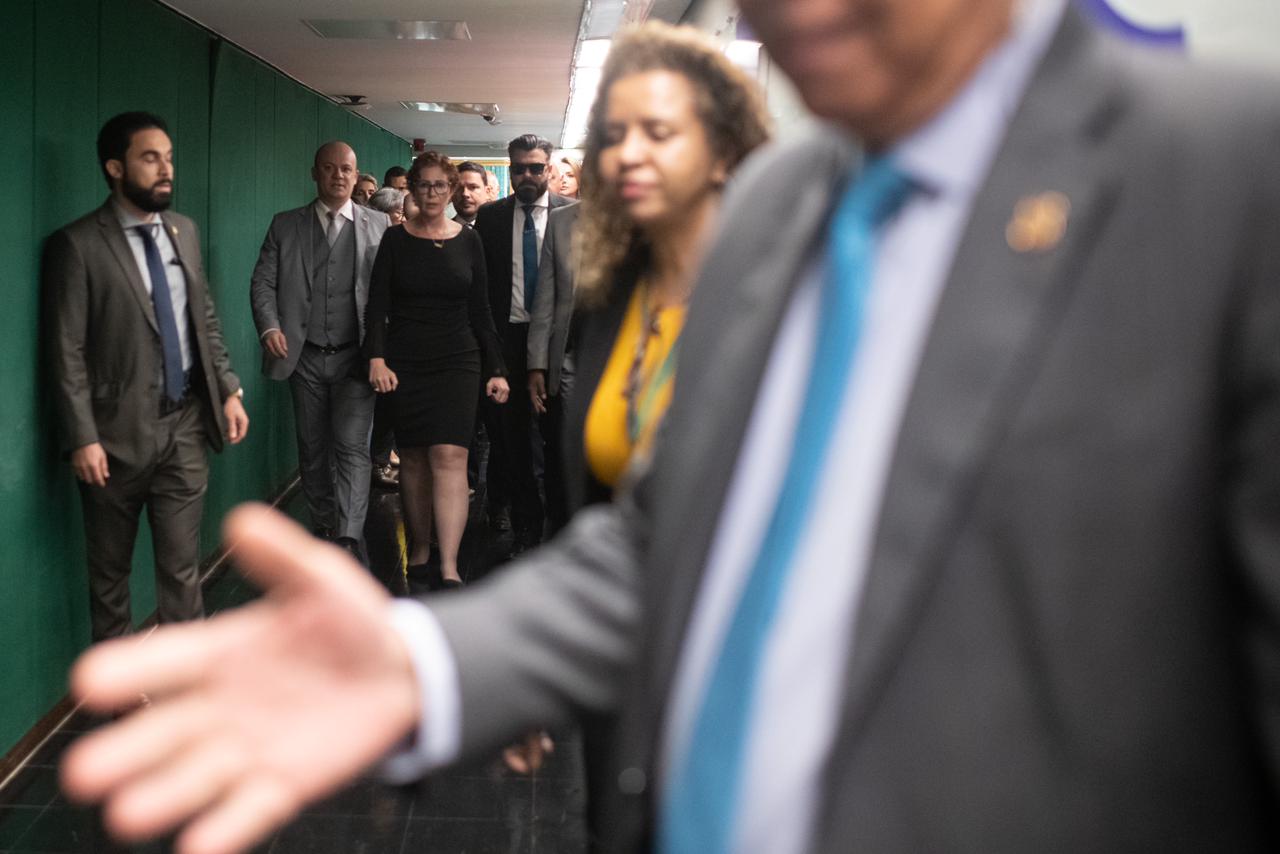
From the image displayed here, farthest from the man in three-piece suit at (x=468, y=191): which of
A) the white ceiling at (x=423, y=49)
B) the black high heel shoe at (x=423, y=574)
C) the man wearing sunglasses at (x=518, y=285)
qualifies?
the black high heel shoe at (x=423, y=574)

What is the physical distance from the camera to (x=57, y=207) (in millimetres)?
4086

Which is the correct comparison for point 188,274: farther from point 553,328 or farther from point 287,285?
point 287,285

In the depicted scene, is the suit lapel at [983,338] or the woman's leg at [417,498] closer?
the suit lapel at [983,338]

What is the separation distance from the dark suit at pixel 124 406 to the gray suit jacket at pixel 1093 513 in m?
3.67

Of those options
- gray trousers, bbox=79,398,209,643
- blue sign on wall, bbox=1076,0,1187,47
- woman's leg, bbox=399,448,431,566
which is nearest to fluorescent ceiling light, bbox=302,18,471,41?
woman's leg, bbox=399,448,431,566

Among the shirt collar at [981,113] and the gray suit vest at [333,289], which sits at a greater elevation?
the shirt collar at [981,113]

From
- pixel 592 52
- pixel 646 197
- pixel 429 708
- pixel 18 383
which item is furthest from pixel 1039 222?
pixel 592 52

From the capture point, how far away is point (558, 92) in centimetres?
1112

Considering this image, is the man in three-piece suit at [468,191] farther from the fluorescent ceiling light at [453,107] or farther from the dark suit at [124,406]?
the fluorescent ceiling light at [453,107]

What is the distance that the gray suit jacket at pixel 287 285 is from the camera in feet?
19.6

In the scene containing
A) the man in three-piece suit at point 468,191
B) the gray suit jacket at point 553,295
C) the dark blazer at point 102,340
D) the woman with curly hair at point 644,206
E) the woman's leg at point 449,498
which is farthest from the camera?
the man in three-piece suit at point 468,191

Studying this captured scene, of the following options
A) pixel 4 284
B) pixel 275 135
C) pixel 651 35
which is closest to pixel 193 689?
pixel 651 35

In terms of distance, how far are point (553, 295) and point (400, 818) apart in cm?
249

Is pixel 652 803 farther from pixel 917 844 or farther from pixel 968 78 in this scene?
pixel 968 78
